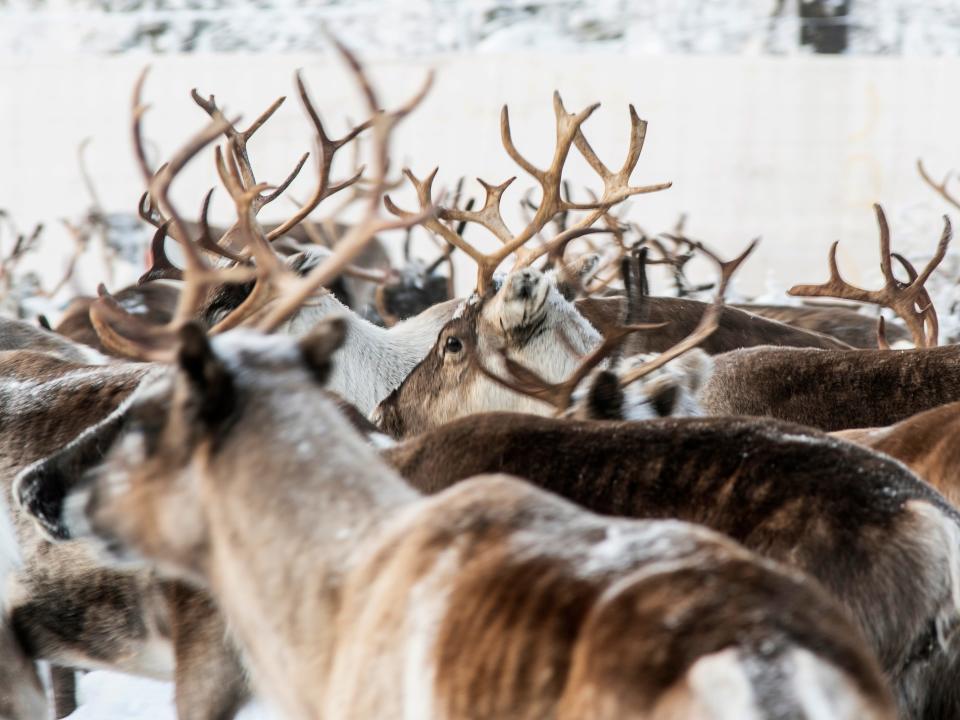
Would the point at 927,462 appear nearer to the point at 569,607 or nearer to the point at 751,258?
the point at 569,607

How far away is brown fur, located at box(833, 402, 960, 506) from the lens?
116 inches

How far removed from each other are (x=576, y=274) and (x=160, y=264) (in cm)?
152

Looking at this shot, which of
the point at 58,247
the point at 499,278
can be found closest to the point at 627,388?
the point at 499,278

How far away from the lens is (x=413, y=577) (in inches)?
66.8

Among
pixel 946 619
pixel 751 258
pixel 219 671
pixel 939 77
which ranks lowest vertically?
pixel 751 258

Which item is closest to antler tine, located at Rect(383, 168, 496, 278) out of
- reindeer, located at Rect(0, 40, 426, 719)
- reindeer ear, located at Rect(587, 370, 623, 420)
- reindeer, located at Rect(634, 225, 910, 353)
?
reindeer ear, located at Rect(587, 370, 623, 420)

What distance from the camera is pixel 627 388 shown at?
11.4 ft

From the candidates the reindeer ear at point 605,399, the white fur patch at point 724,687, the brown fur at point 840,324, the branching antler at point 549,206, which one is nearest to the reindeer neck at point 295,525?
the white fur patch at point 724,687

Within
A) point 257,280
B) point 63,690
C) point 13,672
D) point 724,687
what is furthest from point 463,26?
point 724,687

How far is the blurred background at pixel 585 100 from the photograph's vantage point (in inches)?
652

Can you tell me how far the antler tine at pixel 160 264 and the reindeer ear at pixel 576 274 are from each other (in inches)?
55.6

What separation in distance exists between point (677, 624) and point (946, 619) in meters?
0.96

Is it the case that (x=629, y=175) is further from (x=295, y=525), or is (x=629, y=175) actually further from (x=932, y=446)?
(x=295, y=525)

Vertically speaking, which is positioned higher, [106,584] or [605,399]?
[605,399]
